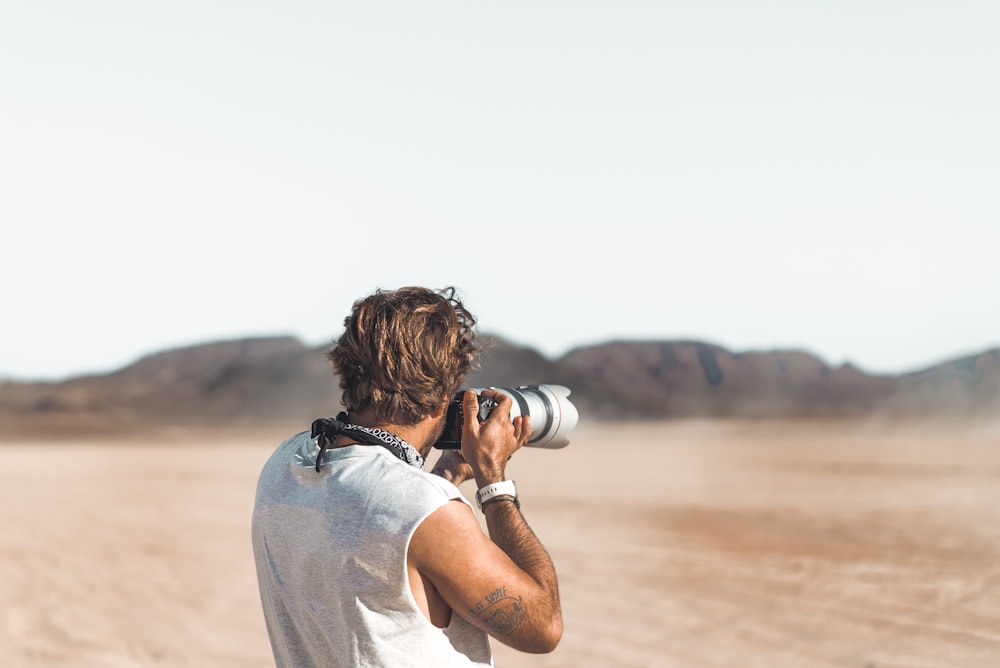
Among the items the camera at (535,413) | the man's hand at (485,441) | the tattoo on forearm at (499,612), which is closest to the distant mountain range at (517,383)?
the camera at (535,413)

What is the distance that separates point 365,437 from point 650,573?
26.9 ft

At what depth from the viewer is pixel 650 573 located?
969 cm

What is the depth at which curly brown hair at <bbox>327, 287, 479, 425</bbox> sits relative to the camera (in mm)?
1893

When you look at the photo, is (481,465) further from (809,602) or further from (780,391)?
(780,391)

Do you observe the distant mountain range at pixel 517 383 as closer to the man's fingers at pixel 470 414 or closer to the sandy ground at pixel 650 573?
the sandy ground at pixel 650 573

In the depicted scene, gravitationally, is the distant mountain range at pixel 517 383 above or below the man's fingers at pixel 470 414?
below

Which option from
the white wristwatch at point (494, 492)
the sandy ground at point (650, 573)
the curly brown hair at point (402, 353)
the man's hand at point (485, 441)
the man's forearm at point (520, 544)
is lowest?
the sandy ground at point (650, 573)

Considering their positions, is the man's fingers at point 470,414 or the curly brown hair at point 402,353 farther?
the man's fingers at point 470,414

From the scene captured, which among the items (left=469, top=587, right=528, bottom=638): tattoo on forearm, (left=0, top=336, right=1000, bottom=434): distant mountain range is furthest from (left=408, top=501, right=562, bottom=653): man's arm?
(left=0, top=336, right=1000, bottom=434): distant mountain range

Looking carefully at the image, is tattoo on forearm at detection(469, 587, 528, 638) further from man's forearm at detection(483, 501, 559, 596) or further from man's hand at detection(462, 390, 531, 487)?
man's hand at detection(462, 390, 531, 487)

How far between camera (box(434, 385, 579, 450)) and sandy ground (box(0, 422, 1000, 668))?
14.0 ft

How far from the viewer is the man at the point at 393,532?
5.88 ft

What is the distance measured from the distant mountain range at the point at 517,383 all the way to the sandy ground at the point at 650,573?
49.1m

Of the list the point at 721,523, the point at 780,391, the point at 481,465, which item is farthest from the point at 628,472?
the point at 780,391
